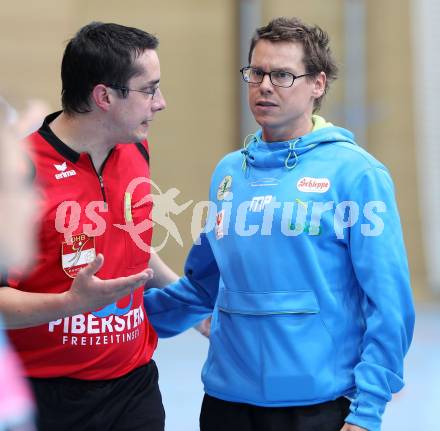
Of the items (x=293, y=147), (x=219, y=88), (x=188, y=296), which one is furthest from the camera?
(x=219, y=88)

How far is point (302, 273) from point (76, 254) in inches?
25.8

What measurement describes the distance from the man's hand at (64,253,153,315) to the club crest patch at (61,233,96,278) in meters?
0.21

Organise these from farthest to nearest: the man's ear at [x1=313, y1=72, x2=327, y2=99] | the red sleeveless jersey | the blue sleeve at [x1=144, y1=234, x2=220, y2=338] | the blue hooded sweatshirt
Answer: the blue sleeve at [x1=144, y1=234, x2=220, y2=338], the man's ear at [x1=313, y1=72, x2=327, y2=99], the red sleeveless jersey, the blue hooded sweatshirt

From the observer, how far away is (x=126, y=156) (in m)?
2.80

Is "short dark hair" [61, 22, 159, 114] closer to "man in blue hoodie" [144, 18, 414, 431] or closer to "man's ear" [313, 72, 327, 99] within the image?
"man in blue hoodie" [144, 18, 414, 431]

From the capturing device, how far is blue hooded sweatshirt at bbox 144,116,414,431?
2357 millimetres

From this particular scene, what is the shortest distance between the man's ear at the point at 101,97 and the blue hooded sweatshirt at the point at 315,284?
485 mm

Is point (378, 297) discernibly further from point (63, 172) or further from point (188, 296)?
point (63, 172)

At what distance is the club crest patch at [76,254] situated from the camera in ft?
8.25

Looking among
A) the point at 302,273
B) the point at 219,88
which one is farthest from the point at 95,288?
the point at 219,88

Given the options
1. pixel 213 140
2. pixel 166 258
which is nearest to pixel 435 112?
pixel 213 140

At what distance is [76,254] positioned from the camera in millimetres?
2533

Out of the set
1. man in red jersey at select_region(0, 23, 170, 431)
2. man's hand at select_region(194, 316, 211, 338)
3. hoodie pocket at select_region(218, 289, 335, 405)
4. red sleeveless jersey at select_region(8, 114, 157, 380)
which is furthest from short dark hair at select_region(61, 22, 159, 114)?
man's hand at select_region(194, 316, 211, 338)

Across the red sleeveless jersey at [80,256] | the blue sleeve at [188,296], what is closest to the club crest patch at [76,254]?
the red sleeveless jersey at [80,256]
